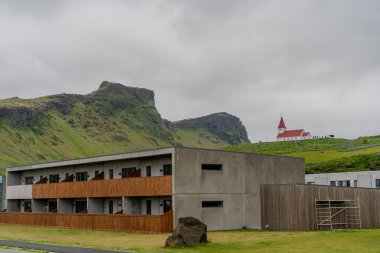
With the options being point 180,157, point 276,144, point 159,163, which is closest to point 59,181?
point 159,163

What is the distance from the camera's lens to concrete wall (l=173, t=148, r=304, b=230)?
44.3m

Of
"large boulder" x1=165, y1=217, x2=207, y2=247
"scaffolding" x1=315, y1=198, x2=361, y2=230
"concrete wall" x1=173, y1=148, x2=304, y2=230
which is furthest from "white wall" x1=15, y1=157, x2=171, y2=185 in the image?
"large boulder" x1=165, y1=217, x2=207, y2=247

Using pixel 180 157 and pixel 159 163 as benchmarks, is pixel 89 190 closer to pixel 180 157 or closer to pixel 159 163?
pixel 159 163

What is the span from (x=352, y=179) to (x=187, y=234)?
4546 cm

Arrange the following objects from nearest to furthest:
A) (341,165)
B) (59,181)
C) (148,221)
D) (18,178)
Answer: (148,221), (59,181), (18,178), (341,165)

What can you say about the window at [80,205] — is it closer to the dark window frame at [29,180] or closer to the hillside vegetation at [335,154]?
the dark window frame at [29,180]

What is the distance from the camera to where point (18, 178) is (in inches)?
2803

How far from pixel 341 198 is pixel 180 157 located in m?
15.6

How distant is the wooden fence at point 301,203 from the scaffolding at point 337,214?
1.58 feet

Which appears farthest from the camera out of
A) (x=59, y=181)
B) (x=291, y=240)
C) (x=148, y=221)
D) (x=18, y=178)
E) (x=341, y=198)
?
(x=18, y=178)

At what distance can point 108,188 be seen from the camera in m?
50.8

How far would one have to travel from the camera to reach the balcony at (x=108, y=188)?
4516cm

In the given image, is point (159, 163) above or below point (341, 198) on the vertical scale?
above

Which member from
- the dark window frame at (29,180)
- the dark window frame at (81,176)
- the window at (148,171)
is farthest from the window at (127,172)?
the dark window frame at (29,180)
